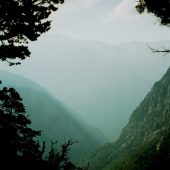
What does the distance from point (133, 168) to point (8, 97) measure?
170 meters

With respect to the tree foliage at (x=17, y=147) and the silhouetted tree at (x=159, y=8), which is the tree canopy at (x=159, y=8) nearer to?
the silhouetted tree at (x=159, y=8)

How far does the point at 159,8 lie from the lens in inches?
691

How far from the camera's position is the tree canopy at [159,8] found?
678 inches

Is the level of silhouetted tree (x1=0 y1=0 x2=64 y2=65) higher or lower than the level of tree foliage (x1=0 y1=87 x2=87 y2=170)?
higher

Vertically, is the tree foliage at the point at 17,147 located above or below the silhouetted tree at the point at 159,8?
below

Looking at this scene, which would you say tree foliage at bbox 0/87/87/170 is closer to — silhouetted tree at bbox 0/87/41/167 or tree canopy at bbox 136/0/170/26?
silhouetted tree at bbox 0/87/41/167

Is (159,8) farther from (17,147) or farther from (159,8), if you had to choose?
(17,147)

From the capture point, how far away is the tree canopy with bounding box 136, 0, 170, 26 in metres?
17.2

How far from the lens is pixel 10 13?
48.5 feet

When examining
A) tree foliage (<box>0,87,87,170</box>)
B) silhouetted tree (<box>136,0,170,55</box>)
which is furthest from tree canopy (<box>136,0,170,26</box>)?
tree foliage (<box>0,87,87,170</box>)

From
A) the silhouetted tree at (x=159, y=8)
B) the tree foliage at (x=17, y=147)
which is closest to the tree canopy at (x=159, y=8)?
the silhouetted tree at (x=159, y=8)

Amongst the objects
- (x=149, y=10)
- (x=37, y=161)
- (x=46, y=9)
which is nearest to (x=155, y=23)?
(x=149, y=10)

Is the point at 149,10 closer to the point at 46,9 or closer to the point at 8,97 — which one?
the point at 46,9

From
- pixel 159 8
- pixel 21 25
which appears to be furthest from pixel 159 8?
pixel 21 25
